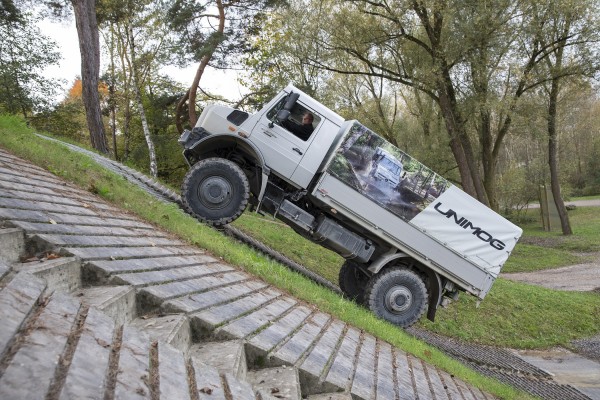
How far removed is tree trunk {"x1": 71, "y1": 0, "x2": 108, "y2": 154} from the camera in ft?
50.8

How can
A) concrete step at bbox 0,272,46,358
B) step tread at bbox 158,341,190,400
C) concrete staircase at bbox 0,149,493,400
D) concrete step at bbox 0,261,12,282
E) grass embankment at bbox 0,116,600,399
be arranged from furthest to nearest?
1. grass embankment at bbox 0,116,600,399
2. concrete step at bbox 0,261,12,282
3. step tread at bbox 158,341,190,400
4. concrete staircase at bbox 0,149,493,400
5. concrete step at bbox 0,272,46,358

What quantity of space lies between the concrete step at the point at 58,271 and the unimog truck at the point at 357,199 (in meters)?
5.20

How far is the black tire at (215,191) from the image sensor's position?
888cm

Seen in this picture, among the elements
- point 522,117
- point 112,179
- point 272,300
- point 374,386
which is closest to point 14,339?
point 374,386

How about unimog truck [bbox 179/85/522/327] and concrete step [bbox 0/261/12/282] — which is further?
unimog truck [bbox 179/85/522/327]

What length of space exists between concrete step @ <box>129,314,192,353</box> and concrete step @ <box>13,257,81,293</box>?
20.3 inches

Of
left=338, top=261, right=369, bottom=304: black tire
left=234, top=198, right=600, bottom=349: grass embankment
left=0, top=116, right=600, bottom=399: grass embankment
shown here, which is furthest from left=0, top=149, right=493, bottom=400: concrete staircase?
left=234, top=198, right=600, bottom=349: grass embankment

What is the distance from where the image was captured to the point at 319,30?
63.7ft

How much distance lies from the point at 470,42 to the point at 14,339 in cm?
1810

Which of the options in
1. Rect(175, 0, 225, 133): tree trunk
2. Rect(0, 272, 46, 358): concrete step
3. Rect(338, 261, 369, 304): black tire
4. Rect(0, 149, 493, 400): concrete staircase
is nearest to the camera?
Rect(0, 272, 46, 358): concrete step

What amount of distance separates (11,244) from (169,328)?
127 cm

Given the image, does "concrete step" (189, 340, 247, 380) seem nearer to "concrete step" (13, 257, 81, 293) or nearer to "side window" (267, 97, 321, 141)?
"concrete step" (13, 257, 81, 293)

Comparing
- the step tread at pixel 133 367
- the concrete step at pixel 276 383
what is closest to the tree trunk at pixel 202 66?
the concrete step at pixel 276 383

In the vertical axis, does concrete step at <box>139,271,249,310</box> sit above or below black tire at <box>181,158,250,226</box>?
below
